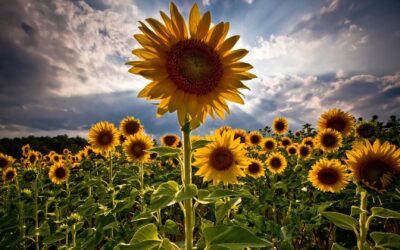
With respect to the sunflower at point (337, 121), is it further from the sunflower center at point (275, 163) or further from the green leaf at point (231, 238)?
the green leaf at point (231, 238)

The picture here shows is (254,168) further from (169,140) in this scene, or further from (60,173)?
(60,173)

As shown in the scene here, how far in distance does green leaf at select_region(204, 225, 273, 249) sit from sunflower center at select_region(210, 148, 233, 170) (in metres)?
1.73

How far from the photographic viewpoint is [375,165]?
2.79 meters

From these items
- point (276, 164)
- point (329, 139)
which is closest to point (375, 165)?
point (329, 139)

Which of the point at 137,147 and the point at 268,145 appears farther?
the point at 268,145

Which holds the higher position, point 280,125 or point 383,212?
point 280,125

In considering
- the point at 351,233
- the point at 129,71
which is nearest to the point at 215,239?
the point at 129,71

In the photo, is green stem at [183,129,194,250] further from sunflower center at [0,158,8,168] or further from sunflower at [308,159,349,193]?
sunflower center at [0,158,8,168]

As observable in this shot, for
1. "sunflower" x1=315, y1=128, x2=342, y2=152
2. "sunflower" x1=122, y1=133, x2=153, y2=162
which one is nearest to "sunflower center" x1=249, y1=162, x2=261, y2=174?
"sunflower" x1=315, y1=128, x2=342, y2=152

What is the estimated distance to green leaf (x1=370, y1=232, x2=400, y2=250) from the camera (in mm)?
2477

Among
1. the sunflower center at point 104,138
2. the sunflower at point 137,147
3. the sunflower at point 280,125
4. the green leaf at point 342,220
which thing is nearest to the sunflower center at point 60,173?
the sunflower center at point 104,138

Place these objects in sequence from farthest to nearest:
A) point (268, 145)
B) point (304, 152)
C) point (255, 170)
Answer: point (268, 145) < point (304, 152) < point (255, 170)

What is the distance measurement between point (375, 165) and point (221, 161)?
5.63 feet

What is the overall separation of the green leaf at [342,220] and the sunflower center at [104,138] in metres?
4.83
